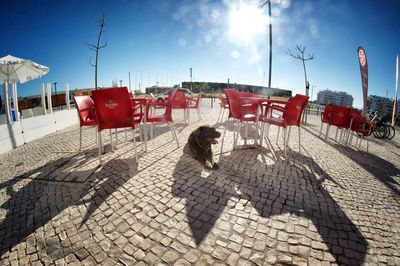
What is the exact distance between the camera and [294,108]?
142 inches

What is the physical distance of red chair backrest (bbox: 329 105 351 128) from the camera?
5.20 m

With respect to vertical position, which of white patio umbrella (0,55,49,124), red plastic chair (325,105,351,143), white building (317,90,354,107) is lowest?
red plastic chair (325,105,351,143)

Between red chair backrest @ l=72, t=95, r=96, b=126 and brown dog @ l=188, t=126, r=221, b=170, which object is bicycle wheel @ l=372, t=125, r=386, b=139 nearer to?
brown dog @ l=188, t=126, r=221, b=170

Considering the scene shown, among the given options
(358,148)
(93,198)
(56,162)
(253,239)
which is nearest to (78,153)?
(56,162)

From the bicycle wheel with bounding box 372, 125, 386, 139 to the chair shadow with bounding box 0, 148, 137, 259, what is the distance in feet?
34.4

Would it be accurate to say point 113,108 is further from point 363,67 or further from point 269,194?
point 363,67

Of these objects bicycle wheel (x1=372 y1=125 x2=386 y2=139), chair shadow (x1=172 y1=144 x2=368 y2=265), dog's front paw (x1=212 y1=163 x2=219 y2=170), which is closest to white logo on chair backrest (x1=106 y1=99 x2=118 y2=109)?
chair shadow (x1=172 y1=144 x2=368 y2=265)

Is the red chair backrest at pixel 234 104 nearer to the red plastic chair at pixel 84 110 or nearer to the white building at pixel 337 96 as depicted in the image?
the red plastic chair at pixel 84 110

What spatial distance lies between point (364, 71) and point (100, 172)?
9.28 m

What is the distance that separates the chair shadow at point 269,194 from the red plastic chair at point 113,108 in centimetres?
117

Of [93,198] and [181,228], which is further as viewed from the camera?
[93,198]

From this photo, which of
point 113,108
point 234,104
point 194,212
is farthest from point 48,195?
point 234,104

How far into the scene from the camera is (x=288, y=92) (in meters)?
54.4

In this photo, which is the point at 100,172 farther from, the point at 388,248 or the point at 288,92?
the point at 288,92
